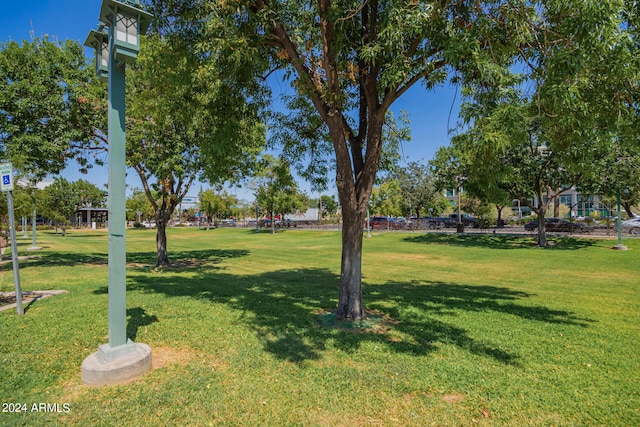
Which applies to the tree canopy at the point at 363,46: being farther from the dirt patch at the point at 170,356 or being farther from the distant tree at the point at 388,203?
the distant tree at the point at 388,203

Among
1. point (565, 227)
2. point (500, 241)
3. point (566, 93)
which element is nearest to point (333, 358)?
point (566, 93)

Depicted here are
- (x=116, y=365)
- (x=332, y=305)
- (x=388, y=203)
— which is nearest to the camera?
(x=116, y=365)

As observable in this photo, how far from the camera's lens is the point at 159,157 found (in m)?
13.3

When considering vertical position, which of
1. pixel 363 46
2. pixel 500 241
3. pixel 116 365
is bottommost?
pixel 500 241

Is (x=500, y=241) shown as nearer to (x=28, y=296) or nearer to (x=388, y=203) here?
(x=388, y=203)

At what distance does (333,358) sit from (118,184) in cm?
335

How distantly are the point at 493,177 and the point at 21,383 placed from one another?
7.66 meters

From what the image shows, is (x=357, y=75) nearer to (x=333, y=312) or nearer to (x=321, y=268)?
(x=333, y=312)

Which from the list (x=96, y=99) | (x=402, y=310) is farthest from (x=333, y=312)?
(x=96, y=99)

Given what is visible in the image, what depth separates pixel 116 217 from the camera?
4211mm

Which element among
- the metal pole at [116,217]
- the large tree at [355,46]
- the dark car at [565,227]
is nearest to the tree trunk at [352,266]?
the large tree at [355,46]

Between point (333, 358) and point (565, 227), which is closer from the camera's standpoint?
point (333, 358)

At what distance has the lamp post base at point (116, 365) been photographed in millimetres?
3893

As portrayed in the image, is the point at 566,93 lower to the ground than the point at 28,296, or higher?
higher
